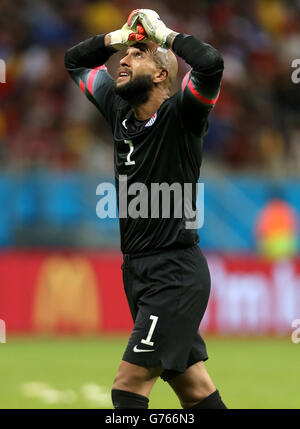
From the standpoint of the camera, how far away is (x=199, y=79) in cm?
521

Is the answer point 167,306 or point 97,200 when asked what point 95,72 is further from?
point 97,200

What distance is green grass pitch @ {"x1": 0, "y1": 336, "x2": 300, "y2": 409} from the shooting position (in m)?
8.12

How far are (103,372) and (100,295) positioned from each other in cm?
325

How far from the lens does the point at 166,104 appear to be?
216 inches

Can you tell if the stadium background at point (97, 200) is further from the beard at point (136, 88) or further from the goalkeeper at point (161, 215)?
the beard at point (136, 88)

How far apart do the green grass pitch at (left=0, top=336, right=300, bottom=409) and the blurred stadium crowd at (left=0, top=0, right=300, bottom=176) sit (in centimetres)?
253

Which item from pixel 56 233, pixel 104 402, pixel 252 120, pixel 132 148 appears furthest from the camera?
pixel 252 120

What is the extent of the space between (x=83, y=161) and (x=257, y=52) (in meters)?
4.05

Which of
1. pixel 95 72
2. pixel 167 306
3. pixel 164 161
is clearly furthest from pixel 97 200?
pixel 167 306

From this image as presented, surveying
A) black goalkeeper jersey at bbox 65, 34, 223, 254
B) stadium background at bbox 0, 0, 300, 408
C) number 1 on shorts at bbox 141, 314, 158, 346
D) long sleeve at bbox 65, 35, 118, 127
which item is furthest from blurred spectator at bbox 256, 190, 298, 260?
number 1 on shorts at bbox 141, 314, 158, 346

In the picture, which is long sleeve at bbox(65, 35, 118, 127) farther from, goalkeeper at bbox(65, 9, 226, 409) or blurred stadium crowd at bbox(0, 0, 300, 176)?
blurred stadium crowd at bbox(0, 0, 300, 176)

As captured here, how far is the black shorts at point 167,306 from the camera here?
5.23 m
